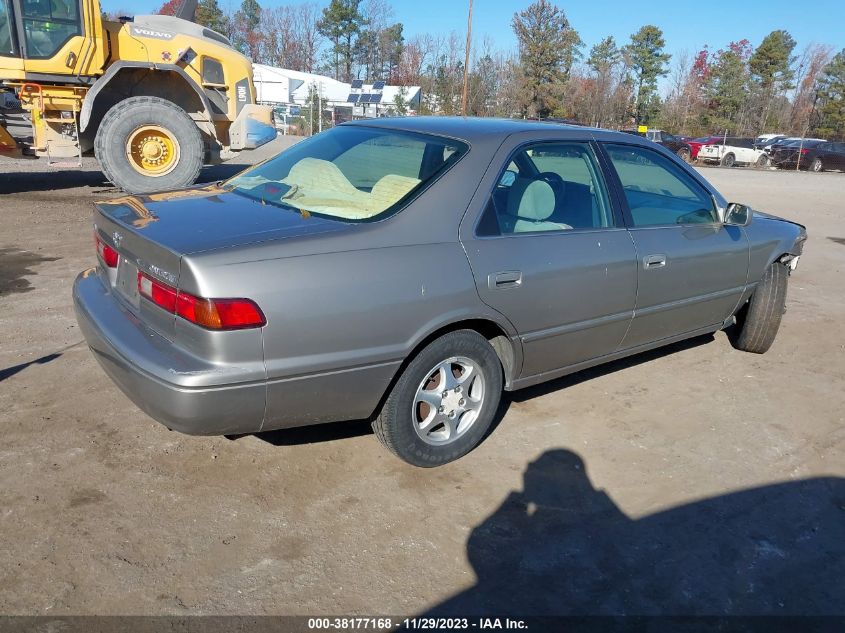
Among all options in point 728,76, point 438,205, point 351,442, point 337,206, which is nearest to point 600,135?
point 438,205

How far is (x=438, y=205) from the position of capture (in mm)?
3186

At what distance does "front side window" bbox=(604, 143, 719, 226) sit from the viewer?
417 centimetres

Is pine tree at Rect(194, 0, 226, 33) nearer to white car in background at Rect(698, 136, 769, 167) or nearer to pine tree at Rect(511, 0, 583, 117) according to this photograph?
pine tree at Rect(511, 0, 583, 117)

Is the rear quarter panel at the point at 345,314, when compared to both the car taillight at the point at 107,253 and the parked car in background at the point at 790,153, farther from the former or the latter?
the parked car in background at the point at 790,153

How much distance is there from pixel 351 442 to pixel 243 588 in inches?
45.8

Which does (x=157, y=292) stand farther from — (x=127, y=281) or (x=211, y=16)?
(x=211, y=16)

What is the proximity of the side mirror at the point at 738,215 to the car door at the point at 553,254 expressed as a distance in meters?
1.05

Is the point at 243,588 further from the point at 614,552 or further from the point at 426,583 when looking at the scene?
the point at 614,552

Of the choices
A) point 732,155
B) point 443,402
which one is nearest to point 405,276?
point 443,402

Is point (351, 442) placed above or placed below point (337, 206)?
below

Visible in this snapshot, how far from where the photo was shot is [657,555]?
2871 millimetres

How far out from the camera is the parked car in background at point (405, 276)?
8.82 feet

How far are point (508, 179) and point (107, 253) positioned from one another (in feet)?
6.75

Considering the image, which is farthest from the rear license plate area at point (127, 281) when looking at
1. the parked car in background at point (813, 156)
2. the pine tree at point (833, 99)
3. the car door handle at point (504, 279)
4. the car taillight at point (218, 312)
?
the pine tree at point (833, 99)
